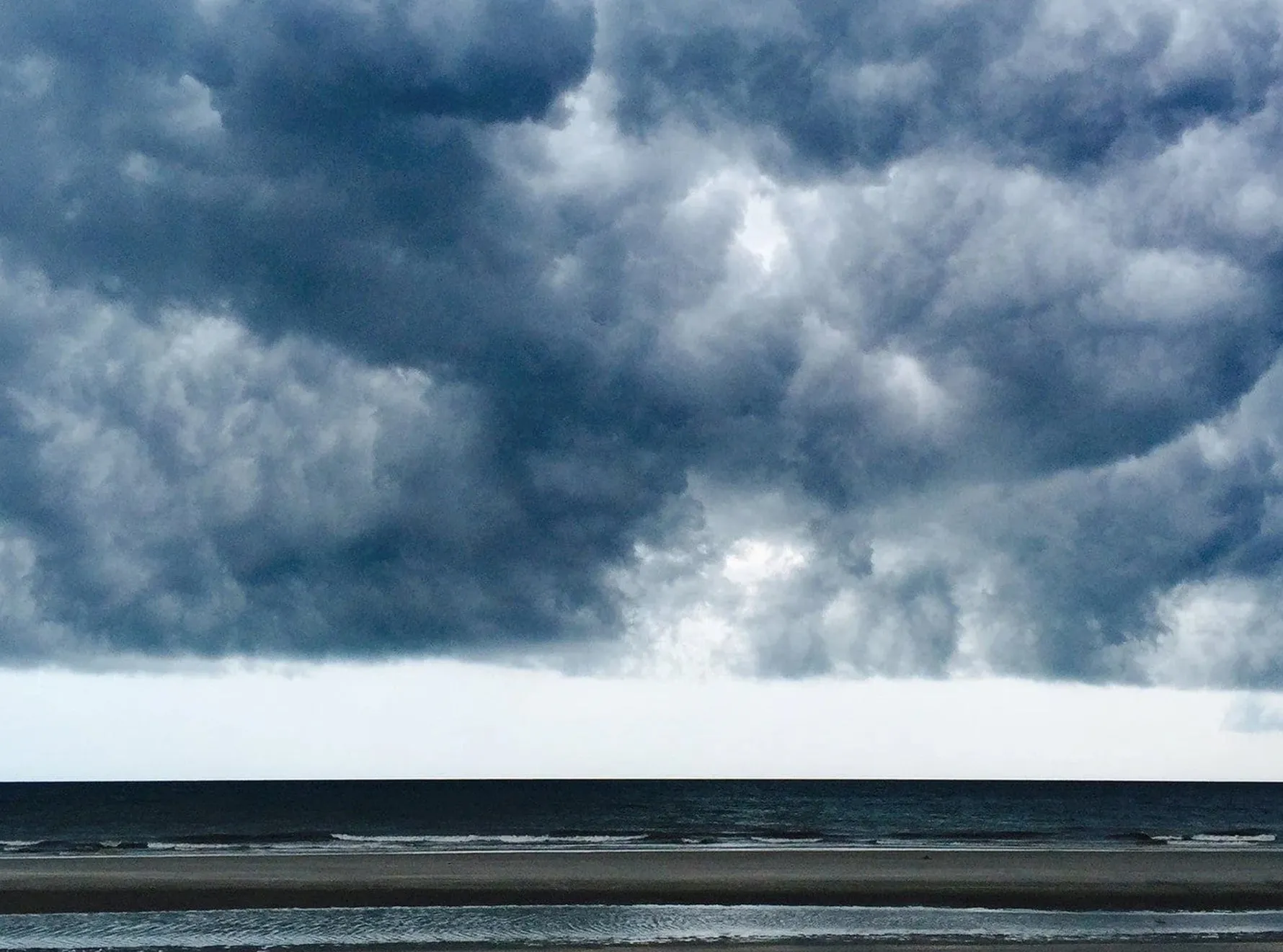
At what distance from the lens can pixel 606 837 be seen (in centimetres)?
6291

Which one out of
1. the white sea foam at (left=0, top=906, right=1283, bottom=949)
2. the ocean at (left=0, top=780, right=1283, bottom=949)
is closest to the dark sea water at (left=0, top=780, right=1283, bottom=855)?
the ocean at (left=0, top=780, right=1283, bottom=949)

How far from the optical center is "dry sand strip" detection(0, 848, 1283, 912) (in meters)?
31.5

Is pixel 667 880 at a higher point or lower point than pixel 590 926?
lower

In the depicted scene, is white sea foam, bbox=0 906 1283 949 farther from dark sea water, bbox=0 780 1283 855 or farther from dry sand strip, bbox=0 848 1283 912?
dark sea water, bbox=0 780 1283 855

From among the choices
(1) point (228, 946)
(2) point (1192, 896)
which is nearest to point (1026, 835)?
(2) point (1192, 896)

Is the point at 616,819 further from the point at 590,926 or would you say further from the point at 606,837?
the point at 590,926

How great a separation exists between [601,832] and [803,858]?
3558 cm

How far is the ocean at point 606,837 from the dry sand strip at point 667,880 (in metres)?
1.55

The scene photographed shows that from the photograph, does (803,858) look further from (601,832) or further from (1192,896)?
(601,832)

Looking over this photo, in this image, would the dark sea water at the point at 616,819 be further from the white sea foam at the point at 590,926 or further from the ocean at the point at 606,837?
the white sea foam at the point at 590,926

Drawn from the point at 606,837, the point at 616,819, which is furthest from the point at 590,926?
the point at 616,819

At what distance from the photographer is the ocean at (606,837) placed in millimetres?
26641

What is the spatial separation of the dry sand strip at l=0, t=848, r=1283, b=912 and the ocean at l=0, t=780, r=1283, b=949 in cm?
155

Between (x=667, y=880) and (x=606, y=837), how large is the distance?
29694 mm
